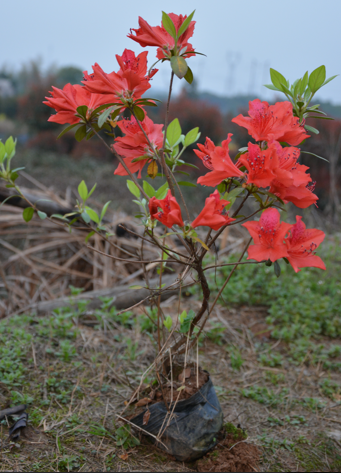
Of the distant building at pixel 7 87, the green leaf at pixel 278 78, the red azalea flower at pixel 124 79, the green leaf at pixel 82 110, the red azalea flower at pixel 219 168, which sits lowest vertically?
the distant building at pixel 7 87

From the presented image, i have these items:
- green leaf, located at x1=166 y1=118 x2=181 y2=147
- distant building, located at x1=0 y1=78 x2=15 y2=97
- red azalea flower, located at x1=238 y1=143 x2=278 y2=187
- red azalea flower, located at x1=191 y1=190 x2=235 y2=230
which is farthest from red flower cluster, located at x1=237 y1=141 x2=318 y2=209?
distant building, located at x1=0 y1=78 x2=15 y2=97

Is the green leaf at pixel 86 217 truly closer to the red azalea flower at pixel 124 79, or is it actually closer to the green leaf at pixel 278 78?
the red azalea flower at pixel 124 79

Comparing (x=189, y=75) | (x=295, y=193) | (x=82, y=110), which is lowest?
(x=295, y=193)

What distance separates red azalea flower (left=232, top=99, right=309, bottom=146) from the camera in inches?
40.4

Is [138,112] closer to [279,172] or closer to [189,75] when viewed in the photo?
[189,75]

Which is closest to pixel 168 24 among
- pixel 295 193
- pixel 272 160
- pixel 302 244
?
pixel 272 160

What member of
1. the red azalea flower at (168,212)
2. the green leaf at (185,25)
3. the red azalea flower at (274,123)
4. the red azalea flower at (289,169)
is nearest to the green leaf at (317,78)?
the red azalea flower at (274,123)

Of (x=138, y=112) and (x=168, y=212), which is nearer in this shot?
(x=168, y=212)

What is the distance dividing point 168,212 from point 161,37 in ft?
1.53

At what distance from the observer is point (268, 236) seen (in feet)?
Answer: 3.24

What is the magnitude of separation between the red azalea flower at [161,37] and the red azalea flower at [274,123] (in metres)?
0.25

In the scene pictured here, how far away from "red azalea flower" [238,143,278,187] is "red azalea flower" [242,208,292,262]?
9cm

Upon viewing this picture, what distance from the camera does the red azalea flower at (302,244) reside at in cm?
100

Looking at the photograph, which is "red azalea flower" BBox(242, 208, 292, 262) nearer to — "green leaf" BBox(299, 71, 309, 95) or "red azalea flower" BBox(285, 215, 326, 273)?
"red azalea flower" BBox(285, 215, 326, 273)
